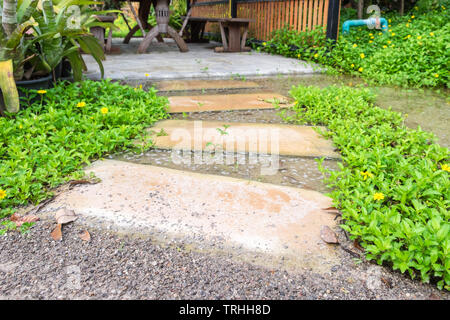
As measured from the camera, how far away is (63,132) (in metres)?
2.25

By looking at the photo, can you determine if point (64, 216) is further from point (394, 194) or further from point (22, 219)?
point (394, 194)

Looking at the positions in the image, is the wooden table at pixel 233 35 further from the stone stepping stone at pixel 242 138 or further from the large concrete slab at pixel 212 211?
the large concrete slab at pixel 212 211

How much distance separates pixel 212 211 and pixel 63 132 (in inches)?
47.4

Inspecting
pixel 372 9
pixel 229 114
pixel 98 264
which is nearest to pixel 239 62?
pixel 229 114

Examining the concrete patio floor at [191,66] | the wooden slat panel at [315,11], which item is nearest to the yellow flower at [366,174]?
the concrete patio floor at [191,66]

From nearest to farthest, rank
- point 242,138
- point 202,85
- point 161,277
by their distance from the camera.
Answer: point 161,277, point 242,138, point 202,85

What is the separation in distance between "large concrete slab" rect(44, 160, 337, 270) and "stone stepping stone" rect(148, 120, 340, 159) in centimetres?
47

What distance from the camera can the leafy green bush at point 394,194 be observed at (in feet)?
4.08

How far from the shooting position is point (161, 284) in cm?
119

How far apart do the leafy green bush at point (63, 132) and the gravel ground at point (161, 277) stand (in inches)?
16.7

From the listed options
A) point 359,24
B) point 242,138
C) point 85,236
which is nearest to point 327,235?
point 85,236

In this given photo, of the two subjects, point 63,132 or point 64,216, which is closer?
point 64,216

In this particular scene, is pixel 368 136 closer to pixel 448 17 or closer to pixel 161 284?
pixel 161 284

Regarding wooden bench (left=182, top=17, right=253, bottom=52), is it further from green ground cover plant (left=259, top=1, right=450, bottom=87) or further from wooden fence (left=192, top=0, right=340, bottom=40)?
wooden fence (left=192, top=0, right=340, bottom=40)
